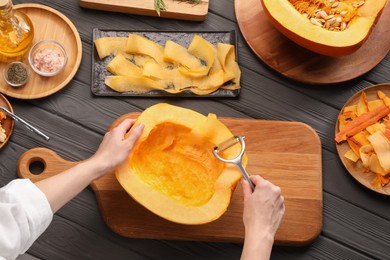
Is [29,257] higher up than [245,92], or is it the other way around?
[245,92]

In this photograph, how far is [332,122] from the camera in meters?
1.79

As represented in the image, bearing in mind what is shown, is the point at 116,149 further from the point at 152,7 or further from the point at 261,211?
the point at 152,7

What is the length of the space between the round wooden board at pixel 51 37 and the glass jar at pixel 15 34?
0.13 feet

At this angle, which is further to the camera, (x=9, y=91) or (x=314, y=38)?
(x=9, y=91)

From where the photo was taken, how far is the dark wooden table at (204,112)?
1.70 m

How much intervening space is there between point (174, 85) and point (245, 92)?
210 millimetres

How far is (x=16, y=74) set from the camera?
173 centimetres

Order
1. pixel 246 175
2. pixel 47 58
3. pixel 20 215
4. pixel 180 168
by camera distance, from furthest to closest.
A: pixel 47 58
pixel 180 168
pixel 246 175
pixel 20 215

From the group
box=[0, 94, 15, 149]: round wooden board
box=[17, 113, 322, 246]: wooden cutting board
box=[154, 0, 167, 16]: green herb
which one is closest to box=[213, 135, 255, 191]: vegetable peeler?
box=[17, 113, 322, 246]: wooden cutting board

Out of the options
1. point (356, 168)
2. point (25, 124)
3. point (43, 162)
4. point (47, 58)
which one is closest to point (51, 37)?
point (47, 58)

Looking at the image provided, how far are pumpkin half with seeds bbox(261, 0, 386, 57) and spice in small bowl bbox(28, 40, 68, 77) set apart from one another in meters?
0.59

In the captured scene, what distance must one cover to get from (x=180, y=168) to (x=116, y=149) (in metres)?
0.21

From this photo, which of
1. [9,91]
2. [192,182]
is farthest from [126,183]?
[9,91]

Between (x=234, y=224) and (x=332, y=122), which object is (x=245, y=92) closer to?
(x=332, y=122)
